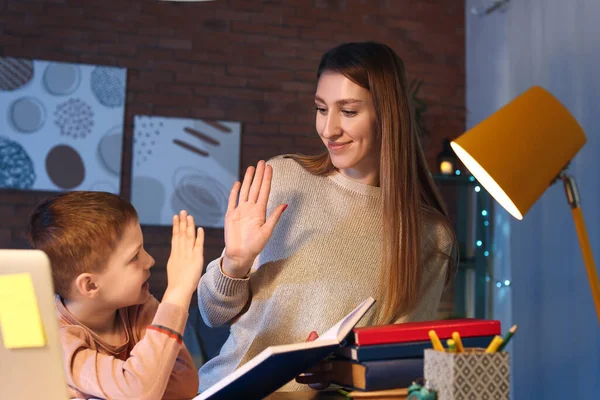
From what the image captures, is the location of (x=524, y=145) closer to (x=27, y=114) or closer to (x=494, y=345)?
(x=494, y=345)

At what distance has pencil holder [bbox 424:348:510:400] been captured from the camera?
92cm

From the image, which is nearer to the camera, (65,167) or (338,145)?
(338,145)

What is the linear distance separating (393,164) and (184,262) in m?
0.59

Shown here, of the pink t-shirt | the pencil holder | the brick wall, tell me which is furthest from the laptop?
the brick wall

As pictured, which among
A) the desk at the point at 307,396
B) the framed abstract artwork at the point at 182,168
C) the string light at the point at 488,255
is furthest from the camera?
the framed abstract artwork at the point at 182,168

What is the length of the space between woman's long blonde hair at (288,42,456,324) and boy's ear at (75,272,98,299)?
0.63 meters

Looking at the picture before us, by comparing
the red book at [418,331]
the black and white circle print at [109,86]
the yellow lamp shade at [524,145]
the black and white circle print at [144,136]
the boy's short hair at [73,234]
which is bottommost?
the red book at [418,331]

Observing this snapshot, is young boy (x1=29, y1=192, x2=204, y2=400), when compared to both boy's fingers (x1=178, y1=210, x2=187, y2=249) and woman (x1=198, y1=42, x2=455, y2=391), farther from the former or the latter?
woman (x1=198, y1=42, x2=455, y2=391)

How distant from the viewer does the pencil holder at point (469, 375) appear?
92cm

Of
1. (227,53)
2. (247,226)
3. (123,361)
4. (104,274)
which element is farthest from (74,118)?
(123,361)

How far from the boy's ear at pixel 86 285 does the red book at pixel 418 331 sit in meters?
0.52

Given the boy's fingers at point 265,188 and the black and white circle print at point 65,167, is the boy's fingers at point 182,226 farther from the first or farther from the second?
the black and white circle print at point 65,167

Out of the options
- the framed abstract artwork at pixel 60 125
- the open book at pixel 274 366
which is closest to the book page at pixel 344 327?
the open book at pixel 274 366

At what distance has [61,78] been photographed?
446 centimetres
